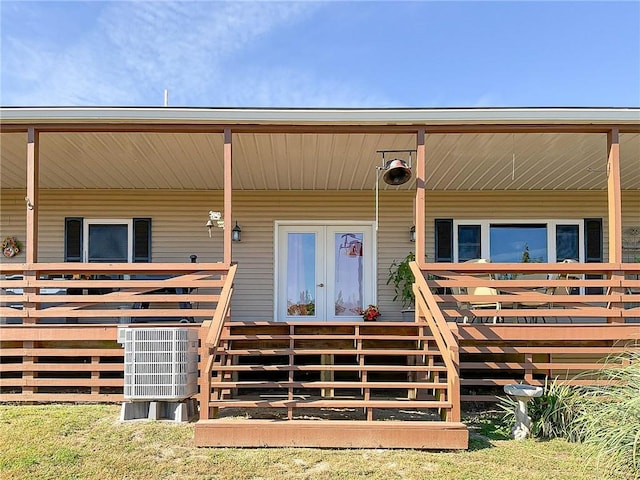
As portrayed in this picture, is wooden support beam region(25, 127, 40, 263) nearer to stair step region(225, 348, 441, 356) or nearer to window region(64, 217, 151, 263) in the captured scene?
stair step region(225, 348, 441, 356)

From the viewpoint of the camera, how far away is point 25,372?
5.15 m

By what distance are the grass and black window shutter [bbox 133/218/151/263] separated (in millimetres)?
4000

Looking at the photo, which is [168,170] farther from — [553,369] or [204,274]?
[553,369]

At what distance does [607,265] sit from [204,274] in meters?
4.21

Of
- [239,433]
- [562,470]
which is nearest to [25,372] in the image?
[239,433]

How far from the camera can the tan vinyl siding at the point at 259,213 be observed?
813cm

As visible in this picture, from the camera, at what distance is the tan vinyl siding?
813cm

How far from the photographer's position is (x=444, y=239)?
26.9 ft

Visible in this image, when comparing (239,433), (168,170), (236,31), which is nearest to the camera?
(239,433)

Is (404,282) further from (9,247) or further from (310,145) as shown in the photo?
(9,247)

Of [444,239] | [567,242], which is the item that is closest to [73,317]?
[444,239]

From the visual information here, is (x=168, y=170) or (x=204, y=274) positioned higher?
(x=168, y=170)

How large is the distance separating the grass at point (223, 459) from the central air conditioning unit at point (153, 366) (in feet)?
0.90

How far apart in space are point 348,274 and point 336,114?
3.60m
